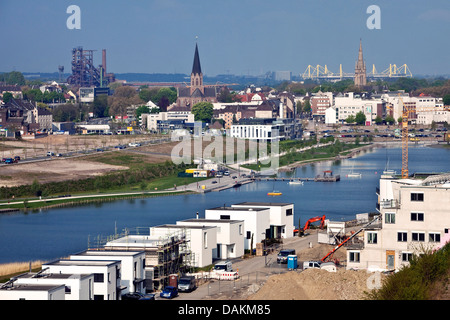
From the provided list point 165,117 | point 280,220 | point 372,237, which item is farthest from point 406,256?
point 165,117

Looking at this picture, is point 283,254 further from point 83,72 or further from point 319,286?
point 83,72

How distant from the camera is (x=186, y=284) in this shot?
353 inches

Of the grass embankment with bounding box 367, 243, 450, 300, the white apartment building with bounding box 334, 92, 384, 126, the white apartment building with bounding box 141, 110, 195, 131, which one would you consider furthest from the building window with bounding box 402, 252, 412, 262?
the white apartment building with bounding box 334, 92, 384, 126

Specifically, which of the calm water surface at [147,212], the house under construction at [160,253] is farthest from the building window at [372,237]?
the calm water surface at [147,212]

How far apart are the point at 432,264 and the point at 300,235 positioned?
552 centimetres

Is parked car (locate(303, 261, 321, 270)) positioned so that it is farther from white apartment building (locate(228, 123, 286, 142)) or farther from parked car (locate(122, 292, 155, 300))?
white apartment building (locate(228, 123, 286, 142))

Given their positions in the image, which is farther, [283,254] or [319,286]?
[283,254]

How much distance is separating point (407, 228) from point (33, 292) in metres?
3.90

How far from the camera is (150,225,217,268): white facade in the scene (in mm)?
10328

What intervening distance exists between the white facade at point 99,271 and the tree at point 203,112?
37.4m

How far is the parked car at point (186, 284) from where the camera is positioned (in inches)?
352

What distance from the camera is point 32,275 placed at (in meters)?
7.91

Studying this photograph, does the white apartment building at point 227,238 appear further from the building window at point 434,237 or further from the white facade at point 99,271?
the white facade at point 99,271
